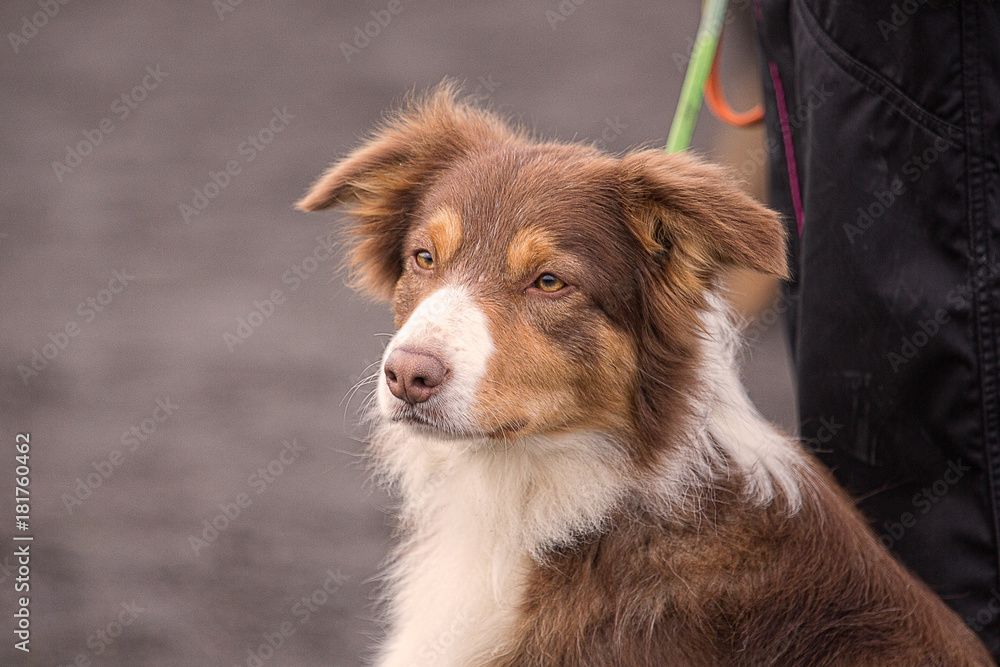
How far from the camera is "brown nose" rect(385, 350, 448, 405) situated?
2.63m

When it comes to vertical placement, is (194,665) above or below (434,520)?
below

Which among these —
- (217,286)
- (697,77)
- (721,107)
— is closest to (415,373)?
(697,77)

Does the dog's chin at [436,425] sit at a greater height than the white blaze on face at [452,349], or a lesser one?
lesser

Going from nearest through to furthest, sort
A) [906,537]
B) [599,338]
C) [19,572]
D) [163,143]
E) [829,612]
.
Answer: [829,612] → [599,338] → [906,537] → [19,572] → [163,143]

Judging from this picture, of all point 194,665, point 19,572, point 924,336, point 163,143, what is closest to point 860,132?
point 924,336

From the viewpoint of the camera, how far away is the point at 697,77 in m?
3.46

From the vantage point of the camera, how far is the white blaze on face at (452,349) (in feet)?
8.78

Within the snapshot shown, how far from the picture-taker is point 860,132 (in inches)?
133

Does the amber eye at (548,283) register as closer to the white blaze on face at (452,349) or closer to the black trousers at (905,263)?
the white blaze on face at (452,349)

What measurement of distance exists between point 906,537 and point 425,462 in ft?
5.89

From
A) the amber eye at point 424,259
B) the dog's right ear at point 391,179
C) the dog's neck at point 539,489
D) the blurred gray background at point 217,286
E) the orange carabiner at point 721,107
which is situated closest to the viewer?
the dog's neck at point 539,489

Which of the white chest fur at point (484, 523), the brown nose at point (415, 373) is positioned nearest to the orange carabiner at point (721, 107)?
the white chest fur at point (484, 523)

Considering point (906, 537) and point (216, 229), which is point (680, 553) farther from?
point (216, 229)

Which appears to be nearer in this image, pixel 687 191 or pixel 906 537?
pixel 687 191
